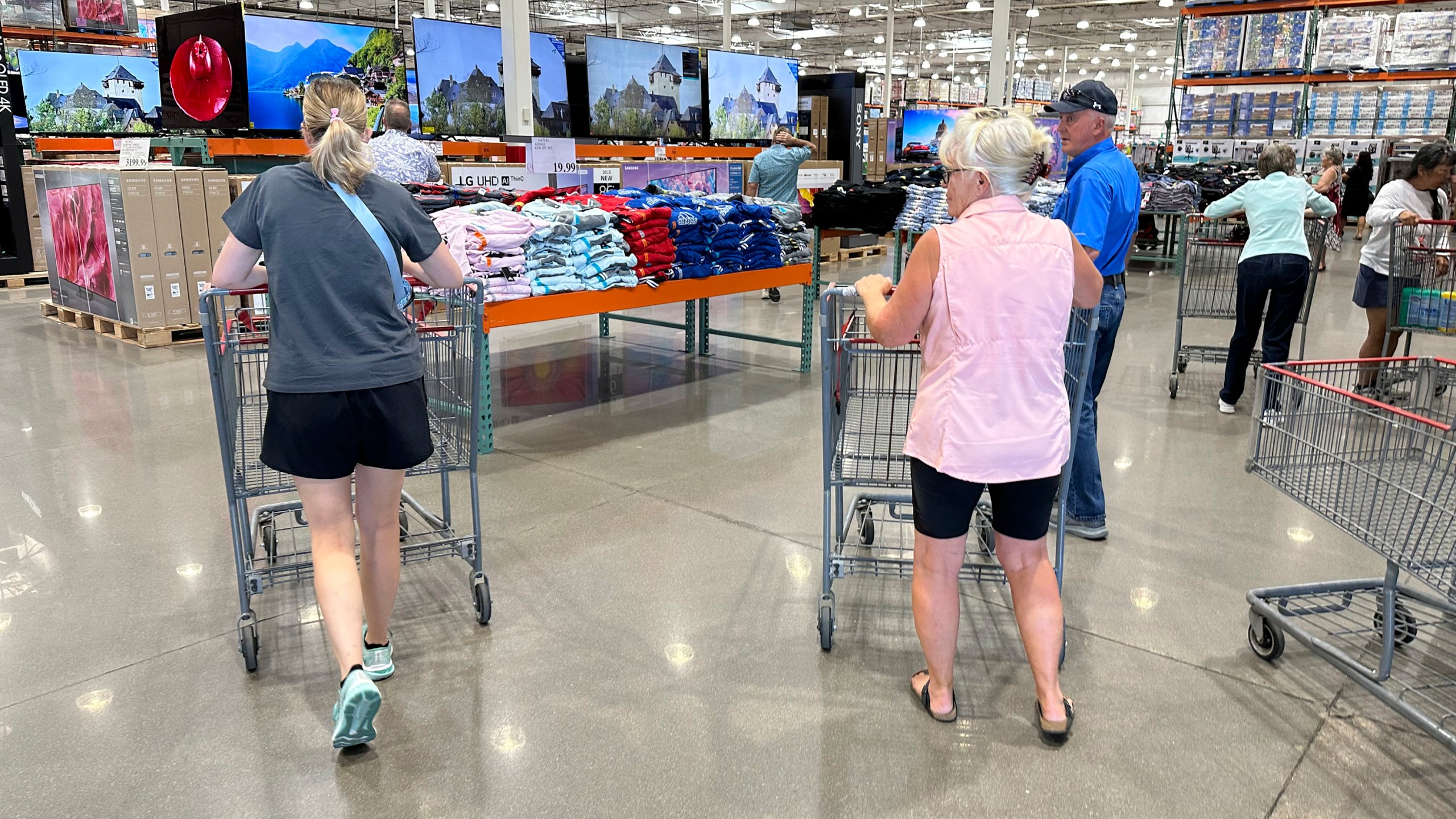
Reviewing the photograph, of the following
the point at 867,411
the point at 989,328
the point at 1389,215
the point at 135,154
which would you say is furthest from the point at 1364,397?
the point at 135,154

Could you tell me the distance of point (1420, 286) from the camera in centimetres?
539

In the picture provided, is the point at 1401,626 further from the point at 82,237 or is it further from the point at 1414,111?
the point at 1414,111

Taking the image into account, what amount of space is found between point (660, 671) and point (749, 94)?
10.2 meters

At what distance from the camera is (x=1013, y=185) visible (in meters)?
2.39

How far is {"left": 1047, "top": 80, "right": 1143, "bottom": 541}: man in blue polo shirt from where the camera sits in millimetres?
3566

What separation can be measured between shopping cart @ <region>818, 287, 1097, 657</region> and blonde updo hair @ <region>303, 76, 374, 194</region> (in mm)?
1275

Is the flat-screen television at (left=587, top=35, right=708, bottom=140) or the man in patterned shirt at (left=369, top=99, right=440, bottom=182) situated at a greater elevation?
the flat-screen television at (left=587, top=35, right=708, bottom=140)

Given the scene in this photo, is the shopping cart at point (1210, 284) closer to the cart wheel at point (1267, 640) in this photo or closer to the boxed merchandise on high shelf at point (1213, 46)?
the cart wheel at point (1267, 640)

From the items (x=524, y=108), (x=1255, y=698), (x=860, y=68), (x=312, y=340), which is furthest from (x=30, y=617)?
(x=860, y=68)

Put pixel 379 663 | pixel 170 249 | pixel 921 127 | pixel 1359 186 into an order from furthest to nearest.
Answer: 1. pixel 921 127
2. pixel 1359 186
3. pixel 170 249
4. pixel 379 663

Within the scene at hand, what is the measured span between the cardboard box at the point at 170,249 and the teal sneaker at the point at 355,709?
6.60 metres

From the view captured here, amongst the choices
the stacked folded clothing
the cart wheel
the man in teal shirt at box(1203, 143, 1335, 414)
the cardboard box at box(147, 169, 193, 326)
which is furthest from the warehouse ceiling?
the cart wheel

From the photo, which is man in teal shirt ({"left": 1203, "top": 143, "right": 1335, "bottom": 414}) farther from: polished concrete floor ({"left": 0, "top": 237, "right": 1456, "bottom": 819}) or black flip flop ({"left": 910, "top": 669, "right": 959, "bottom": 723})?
black flip flop ({"left": 910, "top": 669, "right": 959, "bottom": 723})

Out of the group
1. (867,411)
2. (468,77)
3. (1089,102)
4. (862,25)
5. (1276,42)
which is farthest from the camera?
(862,25)
